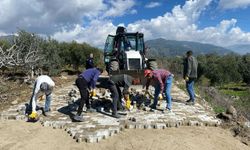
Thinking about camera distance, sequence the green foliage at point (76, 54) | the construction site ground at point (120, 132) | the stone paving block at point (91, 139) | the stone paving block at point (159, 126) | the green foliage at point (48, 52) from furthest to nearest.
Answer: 1. the green foliage at point (76, 54)
2. the green foliage at point (48, 52)
3. the stone paving block at point (159, 126)
4. the stone paving block at point (91, 139)
5. the construction site ground at point (120, 132)

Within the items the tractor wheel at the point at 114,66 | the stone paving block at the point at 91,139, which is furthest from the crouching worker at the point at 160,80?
the tractor wheel at the point at 114,66

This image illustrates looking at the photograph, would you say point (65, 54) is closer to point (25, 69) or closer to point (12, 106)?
point (25, 69)

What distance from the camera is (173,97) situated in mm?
13023

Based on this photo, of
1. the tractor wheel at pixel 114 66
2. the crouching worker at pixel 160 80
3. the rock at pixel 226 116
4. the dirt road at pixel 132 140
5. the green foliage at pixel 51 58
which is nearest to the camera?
the dirt road at pixel 132 140

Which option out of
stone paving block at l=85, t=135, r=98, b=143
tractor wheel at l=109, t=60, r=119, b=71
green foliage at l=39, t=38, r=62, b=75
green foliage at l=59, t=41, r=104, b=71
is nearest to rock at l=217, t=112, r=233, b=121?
stone paving block at l=85, t=135, r=98, b=143

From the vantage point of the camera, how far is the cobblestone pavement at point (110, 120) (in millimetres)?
7912

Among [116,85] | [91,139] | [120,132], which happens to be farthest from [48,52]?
[91,139]

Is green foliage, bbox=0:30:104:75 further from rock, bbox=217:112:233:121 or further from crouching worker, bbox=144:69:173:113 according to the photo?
rock, bbox=217:112:233:121

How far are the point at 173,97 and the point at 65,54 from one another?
19854mm

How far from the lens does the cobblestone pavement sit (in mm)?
7912

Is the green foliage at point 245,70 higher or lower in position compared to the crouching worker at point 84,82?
higher

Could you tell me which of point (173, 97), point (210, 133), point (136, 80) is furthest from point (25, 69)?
point (210, 133)

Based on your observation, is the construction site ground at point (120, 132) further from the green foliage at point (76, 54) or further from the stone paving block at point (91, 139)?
the green foliage at point (76, 54)

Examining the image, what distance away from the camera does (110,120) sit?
9039mm
